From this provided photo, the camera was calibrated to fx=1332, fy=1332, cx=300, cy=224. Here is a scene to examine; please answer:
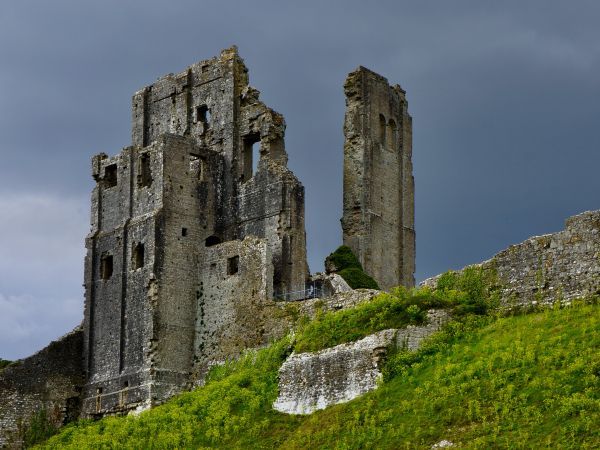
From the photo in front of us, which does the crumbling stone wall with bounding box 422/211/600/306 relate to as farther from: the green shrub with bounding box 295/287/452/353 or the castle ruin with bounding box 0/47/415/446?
the castle ruin with bounding box 0/47/415/446

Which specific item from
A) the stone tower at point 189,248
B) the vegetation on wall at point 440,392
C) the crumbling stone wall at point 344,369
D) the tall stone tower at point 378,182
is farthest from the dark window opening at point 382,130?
the crumbling stone wall at point 344,369

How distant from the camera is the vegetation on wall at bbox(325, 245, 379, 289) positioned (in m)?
48.0

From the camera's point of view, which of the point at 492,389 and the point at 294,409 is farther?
the point at 294,409

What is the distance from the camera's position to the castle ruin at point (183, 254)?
140ft

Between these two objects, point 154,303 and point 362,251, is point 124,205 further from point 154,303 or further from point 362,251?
point 362,251

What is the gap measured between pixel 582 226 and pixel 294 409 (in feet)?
27.9

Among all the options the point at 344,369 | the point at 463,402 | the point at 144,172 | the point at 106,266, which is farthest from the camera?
the point at 106,266

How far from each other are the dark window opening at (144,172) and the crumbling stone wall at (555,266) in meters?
16.2

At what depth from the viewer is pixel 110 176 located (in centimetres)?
4762

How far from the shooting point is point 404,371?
103 ft

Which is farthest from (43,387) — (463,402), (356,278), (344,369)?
(463,402)

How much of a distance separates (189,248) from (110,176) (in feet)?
17.2

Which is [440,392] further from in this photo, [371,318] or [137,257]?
[137,257]

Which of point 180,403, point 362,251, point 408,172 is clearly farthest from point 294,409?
point 408,172
